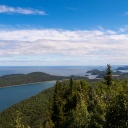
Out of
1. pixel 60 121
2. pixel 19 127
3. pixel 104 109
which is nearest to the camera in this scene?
pixel 19 127

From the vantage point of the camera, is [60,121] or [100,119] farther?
[60,121]

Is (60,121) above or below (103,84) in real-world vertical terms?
below

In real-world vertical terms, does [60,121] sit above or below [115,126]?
below

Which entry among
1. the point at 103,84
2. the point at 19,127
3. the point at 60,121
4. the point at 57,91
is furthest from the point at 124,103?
the point at 103,84

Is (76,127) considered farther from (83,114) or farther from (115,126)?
(115,126)

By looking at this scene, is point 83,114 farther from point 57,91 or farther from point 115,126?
point 57,91

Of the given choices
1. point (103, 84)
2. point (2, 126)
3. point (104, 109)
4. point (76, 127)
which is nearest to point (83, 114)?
point (76, 127)

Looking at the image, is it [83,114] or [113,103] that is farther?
[83,114]

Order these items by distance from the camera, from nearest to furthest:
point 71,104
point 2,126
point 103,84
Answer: point 71,104, point 103,84, point 2,126

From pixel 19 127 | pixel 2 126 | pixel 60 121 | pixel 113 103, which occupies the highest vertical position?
pixel 113 103
